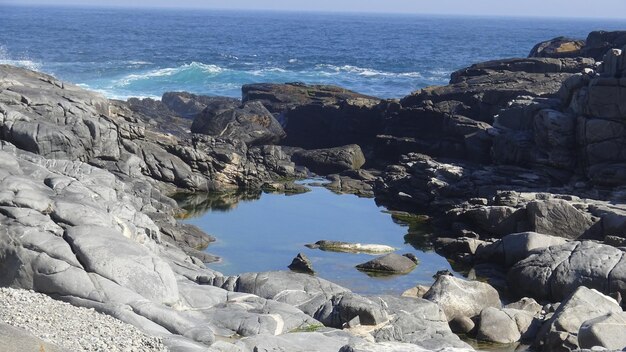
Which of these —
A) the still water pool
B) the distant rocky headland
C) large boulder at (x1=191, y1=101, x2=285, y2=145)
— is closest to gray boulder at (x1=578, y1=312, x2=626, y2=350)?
the distant rocky headland

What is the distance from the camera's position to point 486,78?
6328cm

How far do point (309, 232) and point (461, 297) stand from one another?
13.9 m

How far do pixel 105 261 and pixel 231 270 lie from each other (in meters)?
13.0

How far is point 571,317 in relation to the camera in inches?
1089

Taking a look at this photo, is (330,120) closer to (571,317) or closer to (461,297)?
(461,297)

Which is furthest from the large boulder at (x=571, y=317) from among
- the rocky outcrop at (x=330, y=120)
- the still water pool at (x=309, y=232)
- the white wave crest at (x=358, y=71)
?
the white wave crest at (x=358, y=71)

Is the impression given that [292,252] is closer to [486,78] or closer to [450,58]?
[486,78]

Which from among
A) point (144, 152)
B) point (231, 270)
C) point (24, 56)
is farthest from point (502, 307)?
point (24, 56)

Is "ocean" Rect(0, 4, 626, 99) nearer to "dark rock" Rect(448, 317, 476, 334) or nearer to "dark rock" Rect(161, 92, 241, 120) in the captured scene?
"dark rock" Rect(161, 92, 241, 120)

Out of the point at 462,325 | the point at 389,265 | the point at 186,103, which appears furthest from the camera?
the point at 186,103

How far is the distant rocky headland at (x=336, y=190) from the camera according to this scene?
75.5ft

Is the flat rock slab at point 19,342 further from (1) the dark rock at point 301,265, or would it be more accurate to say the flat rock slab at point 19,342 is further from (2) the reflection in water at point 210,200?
(2) the reflection in water at point 210,200

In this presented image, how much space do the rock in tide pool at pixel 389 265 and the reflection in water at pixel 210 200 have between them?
38.5ft

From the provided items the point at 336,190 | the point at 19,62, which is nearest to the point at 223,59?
the point at 19,62
